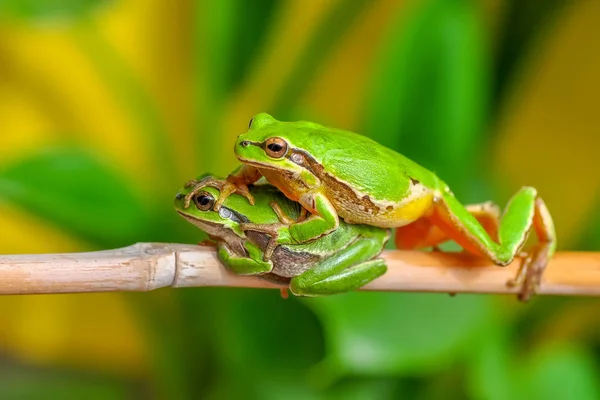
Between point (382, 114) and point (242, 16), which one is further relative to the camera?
point (242, 16)

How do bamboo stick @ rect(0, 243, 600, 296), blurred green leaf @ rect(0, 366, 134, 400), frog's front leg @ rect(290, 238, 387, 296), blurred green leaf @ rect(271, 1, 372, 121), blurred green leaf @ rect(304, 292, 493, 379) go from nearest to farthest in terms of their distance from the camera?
1. bamboo stick @ rect(0, 243, 600, 296)
2. frog's front leg @ rect(290, 238, 387, 296)
3. blurred green leaf @ rect(304, 292, 493, 379)
4. blurred green leaf @ rect(271, 1, 372, 121)
5. blurred green leaf @ rect(0, 366, 134, 400)

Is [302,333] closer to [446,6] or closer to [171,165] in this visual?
[171,165]

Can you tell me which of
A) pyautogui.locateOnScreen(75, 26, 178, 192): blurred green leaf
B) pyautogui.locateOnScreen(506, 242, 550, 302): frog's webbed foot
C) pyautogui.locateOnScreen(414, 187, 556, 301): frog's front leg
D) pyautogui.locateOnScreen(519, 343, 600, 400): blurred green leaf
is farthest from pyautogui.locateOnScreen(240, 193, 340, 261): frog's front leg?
pyautogui.locateOnScreen(75, 26, 178, 192): blurred green leaf

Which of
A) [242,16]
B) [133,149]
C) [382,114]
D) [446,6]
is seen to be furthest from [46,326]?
[446,6]

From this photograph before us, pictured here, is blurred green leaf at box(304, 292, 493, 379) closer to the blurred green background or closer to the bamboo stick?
the blurred green background

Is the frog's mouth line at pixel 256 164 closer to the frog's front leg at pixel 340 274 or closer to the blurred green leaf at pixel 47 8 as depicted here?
the frog's front leg at pixel 340 274

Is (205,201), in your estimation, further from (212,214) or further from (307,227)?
(307,227)

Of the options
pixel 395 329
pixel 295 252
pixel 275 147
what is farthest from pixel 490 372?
pixel 275 147
